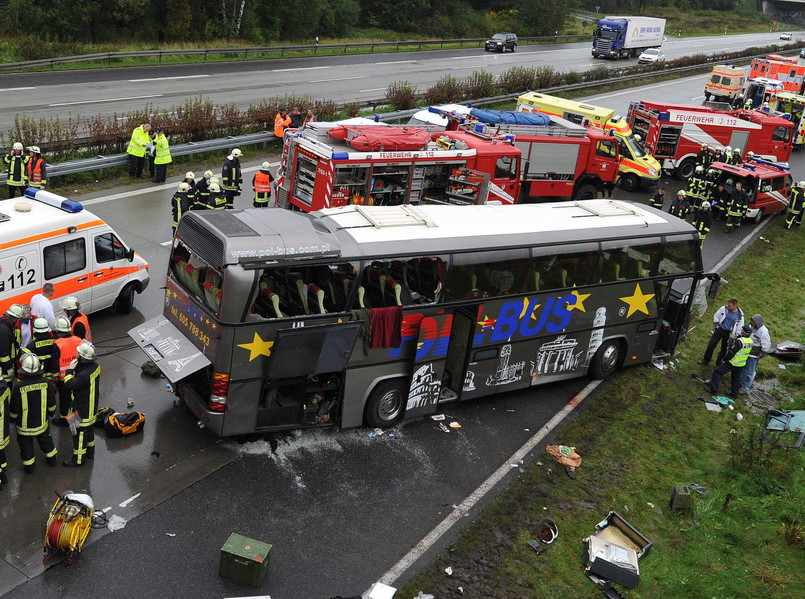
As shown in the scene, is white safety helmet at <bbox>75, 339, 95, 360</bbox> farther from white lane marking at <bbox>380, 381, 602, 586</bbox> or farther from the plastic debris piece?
white lane marking at <bbox>380, 381, 602, 586</bbox>

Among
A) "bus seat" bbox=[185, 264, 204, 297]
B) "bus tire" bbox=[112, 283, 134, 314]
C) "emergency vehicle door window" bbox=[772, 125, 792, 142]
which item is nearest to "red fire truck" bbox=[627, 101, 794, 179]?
"emergency vehicle door window" bbox=[772, 125, 792, 142]

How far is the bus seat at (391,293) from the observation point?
1052 cm

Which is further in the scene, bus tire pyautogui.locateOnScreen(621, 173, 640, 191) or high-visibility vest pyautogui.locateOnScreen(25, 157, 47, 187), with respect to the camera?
bus tire pyautogui.locateOnScreen(621, 173, 640, 191)

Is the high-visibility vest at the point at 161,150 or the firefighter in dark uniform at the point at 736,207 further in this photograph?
the firefighter in dark uniform at the point at 736,207

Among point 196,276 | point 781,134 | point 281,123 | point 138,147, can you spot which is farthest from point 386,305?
point 781,134

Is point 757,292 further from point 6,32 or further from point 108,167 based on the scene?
point 6,32

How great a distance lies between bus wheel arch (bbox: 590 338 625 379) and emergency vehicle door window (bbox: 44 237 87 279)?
28.1 feet

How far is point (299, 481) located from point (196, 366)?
6.31 ft

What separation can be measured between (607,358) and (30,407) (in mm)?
9078

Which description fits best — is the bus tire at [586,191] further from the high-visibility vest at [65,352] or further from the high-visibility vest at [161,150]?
the high-visibility vest at [65,352]

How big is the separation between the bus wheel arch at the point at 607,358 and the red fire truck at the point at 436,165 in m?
6.10

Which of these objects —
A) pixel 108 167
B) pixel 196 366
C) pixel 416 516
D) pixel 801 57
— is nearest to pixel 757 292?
pixel 416 516

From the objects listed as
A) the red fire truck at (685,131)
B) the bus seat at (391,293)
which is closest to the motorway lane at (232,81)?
the red fire truck at (685,131)

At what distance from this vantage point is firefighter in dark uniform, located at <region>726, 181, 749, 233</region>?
2352 cm
